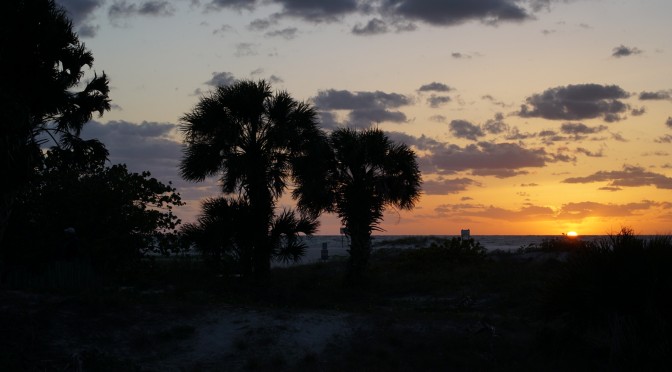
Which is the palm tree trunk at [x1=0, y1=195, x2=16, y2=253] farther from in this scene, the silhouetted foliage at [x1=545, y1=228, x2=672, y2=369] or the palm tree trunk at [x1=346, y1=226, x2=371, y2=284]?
the silhouetted foliage at [x1=545, y1=228, x2=672, y2=369]

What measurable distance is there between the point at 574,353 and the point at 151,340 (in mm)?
9077

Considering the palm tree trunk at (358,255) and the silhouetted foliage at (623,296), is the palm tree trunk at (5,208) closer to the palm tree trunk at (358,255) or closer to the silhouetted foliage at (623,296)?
the palm tree trunk at (358,255)

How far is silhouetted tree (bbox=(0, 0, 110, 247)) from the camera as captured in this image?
61.5 feet

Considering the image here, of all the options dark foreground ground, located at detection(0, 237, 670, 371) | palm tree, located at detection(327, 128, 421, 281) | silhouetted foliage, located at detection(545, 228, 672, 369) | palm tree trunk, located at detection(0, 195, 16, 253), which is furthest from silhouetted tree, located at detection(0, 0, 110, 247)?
silhouetted foliage, located at detection(545, 228, 672, 369)

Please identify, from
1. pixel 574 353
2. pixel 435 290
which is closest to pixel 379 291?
pixel 435 290

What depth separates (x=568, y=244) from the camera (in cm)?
3419

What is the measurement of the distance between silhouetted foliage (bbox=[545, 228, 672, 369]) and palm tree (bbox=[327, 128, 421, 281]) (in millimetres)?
13648

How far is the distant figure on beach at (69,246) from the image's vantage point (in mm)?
20297

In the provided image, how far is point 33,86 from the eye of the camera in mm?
20656

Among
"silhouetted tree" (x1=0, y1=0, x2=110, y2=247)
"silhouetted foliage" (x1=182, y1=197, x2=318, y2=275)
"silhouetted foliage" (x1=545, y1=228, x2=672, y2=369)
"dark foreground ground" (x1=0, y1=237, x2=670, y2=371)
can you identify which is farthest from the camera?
"silhouetted foliage" (x1=182, y1=197, x2=318, y2=275)

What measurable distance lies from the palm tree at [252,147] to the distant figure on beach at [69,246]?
6.07m

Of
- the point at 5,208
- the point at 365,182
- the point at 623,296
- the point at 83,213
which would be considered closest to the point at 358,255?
the point at 365,182

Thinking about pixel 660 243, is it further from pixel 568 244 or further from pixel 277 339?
pixel 568 244

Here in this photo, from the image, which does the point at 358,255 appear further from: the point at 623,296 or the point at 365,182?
the point at 623,296
